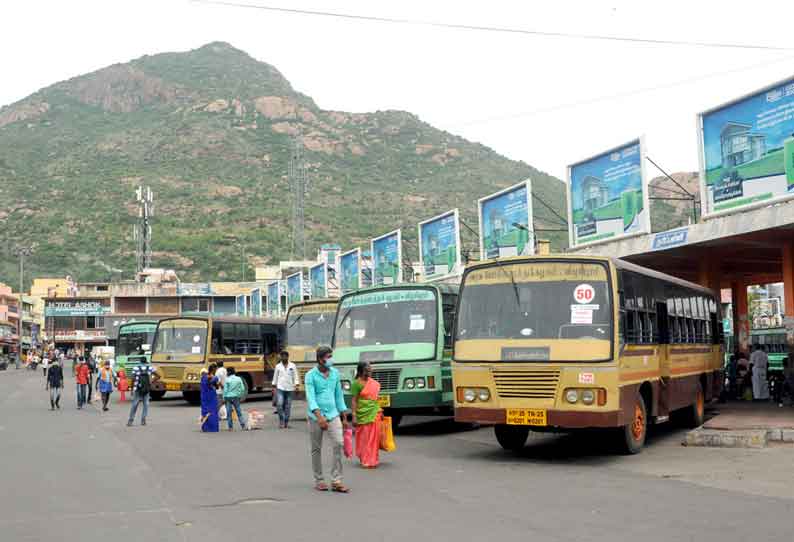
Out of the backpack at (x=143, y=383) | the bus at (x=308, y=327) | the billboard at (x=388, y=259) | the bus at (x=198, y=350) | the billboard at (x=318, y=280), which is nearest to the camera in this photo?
the backpack at (x=143, y=383)

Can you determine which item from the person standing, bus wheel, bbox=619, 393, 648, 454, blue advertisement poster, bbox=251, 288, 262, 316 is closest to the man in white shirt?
bus wheel, bbox=619, 393, 648, 454

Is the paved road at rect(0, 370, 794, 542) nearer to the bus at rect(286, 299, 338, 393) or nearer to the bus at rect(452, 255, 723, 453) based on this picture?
the bus at rect(452, 255, 723, 453)

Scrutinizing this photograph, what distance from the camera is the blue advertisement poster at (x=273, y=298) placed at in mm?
51647

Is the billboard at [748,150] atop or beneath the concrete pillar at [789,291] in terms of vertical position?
atop

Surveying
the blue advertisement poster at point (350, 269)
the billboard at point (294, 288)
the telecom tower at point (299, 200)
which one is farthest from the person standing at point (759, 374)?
the telecom tower at point (299, 200)

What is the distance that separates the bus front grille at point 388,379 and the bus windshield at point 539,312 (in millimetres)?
3543

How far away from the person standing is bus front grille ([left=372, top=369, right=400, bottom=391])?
1157 centimetres

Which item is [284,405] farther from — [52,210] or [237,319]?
[52,210]

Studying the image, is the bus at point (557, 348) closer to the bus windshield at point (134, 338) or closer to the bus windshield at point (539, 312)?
the bus windshield at point (539, 312)

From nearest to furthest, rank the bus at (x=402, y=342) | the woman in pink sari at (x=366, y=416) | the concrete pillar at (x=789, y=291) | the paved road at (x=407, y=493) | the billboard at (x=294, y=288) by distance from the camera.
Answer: the paved road at (x=407, y=493) < the woman in pink sari at (x=366, y=416) < the bus at (x=402, y=342) < the concrete pillar at (x=789, y=291) < the billboard at (x=294, y=288)

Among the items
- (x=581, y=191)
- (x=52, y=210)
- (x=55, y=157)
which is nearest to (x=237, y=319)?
(x=581, y=191)

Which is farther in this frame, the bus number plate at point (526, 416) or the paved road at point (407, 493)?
the bus number plate at point (526, 416)

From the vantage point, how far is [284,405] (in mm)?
19312

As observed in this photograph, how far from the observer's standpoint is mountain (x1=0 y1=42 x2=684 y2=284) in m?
103
